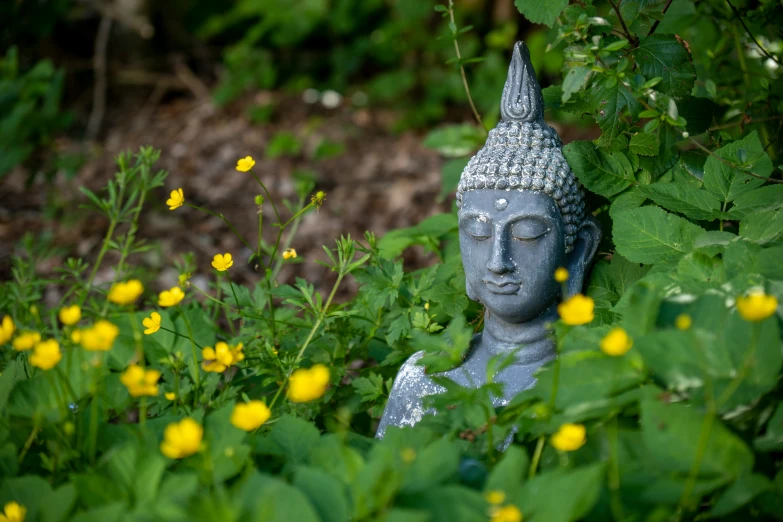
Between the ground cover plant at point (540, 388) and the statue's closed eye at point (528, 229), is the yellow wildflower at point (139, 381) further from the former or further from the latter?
the statue's closed eye at point (528, 229)

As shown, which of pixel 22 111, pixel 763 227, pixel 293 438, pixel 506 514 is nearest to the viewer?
pixel 506 514

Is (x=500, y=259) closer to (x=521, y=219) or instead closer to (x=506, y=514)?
(x=521, y=219)

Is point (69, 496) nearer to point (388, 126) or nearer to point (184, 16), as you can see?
point (388, 126)

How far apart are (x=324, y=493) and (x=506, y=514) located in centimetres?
32

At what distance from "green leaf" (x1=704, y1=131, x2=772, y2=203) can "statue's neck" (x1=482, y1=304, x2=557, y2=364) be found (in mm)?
541

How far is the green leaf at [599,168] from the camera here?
217 centimetres

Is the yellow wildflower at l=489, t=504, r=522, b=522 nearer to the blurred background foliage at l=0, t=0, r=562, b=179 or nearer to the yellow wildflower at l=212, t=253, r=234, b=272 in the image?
the yellow wildflower at l=212, t=253, r=234, b=272

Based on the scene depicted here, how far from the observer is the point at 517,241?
2.09 m

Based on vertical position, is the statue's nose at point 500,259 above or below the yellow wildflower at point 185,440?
below

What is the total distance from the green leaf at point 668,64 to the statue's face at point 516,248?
18.3 inches

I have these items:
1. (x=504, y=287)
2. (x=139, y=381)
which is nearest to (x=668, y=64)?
(x=504, y=287)

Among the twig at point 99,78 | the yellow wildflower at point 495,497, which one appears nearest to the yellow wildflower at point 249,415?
the yellow wildflower at point 495,497

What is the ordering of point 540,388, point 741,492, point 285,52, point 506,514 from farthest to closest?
point 285,52 → point 540,388 → point 741,492 → point 506,514

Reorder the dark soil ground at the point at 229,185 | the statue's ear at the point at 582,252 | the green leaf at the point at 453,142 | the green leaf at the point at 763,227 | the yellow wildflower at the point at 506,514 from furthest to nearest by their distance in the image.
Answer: the dark soil ground at the point at 229,185
the green leaf at the point at 453,142
the statue's ear at the point at 582,252
the green leaf at the point at 763,227
the yellow wildflower at the point at 506,514
